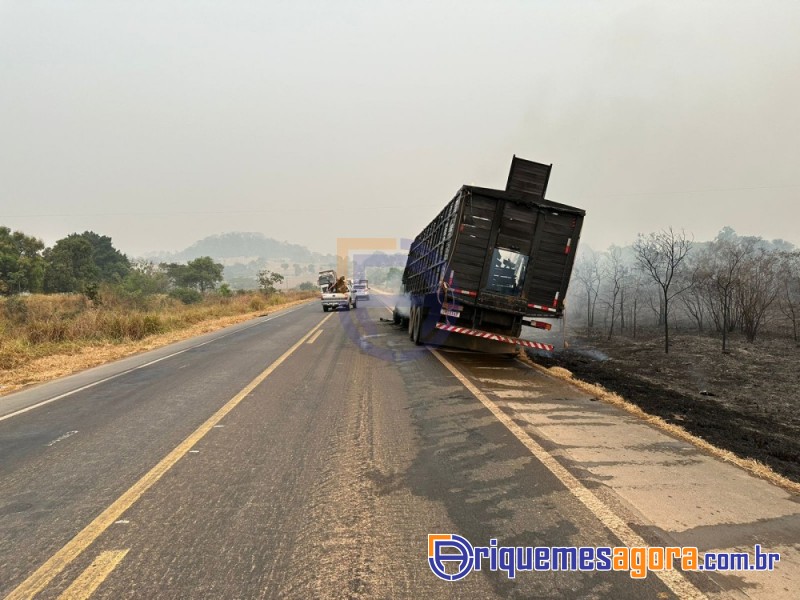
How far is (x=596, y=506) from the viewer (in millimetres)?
3475

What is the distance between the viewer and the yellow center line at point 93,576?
8.41ft

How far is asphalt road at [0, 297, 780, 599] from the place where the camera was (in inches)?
104

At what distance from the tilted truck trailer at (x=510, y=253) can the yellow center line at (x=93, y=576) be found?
817cm

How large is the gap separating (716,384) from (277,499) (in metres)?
12.3

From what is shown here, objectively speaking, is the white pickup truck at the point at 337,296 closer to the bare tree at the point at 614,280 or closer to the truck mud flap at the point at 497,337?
the bare tree at the point at 614,280

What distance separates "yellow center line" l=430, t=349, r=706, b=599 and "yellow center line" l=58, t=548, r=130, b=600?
3.30 meters

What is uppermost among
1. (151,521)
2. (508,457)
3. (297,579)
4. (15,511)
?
(508,457)

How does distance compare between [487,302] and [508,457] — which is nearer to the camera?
[508,457]

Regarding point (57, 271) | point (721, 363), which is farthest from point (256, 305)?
point (721, 363)

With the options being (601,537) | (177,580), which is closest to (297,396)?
(177,580)

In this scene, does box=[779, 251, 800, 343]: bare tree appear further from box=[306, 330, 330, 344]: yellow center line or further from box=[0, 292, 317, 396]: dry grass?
box=[0, 292, 317, 396]: dry grass

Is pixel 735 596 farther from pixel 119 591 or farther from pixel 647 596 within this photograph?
pixel 119 591

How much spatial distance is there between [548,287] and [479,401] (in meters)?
4.43

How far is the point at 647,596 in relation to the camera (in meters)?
2.47
